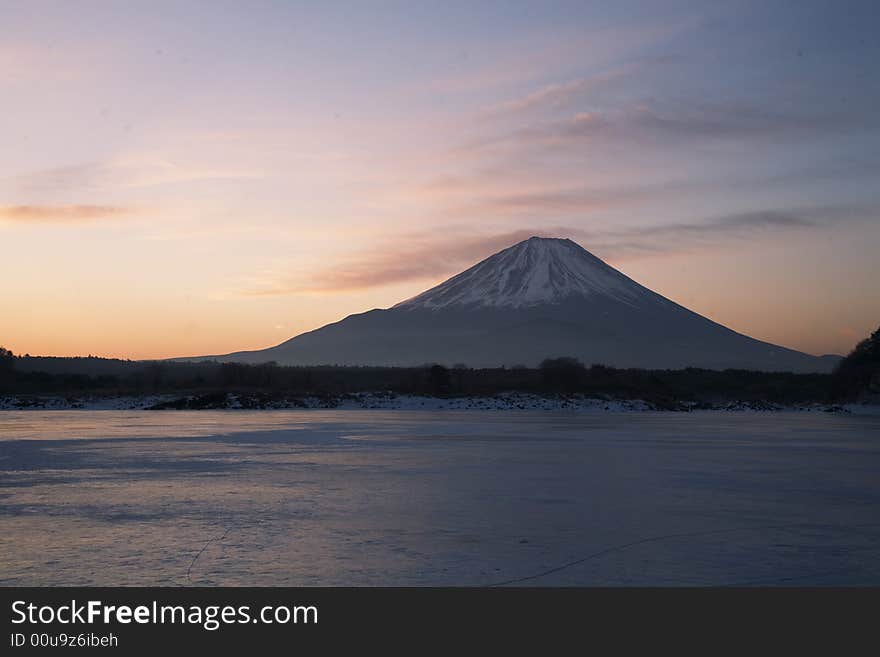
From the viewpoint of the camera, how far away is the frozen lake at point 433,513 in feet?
25.2

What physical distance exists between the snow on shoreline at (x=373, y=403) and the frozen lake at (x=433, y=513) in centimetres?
2261

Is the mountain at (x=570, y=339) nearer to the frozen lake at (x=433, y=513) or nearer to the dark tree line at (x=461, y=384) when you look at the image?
the dark tree line at (x=461, y=384)

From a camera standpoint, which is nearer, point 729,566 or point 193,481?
point 729,566

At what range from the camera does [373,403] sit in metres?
46.8

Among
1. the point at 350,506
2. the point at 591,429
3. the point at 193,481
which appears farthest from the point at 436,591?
the point at 591,429

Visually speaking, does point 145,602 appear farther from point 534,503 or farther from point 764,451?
point 764,451

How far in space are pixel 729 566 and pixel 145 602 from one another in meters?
5.15

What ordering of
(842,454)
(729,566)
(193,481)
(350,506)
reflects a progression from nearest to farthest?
(729,566) → (350,506) → (193,481) → (842,454)

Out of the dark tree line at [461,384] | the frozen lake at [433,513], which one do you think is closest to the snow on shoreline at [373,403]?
the dark tree line at [461,384]

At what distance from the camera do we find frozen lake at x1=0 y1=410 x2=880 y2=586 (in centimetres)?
769

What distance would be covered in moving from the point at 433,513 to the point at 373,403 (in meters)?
36.2

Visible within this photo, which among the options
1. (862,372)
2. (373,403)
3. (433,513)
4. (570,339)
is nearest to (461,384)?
(373,403)

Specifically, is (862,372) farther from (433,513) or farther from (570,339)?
(570,339)

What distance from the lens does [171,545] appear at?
28.5ft
